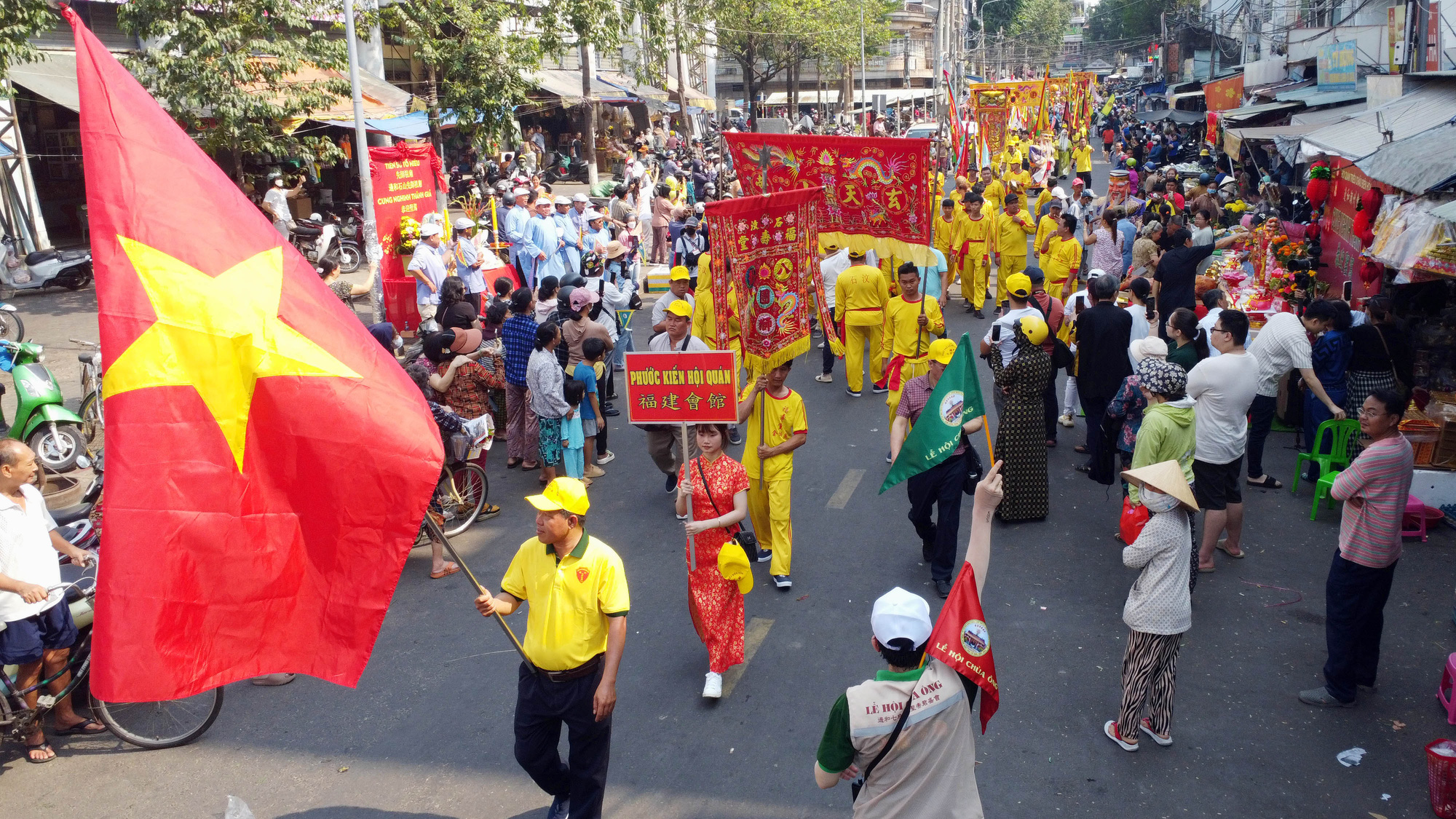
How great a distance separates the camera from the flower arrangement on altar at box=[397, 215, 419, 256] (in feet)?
44.5

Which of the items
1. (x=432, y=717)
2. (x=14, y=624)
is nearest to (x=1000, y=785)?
(x=432, y=717)

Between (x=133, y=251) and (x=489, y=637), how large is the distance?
363 centimetres

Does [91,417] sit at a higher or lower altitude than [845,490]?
higher

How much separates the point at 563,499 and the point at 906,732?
62.6 inches

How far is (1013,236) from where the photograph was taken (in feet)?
46.6

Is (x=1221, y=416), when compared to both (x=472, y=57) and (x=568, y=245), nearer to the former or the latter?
(x=568, y=245)

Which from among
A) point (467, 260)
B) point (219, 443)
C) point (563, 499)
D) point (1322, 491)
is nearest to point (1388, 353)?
point (1322, 491)

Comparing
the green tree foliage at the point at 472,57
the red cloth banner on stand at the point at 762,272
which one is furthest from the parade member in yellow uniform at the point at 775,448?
the green tree foliage at the point at 472,57

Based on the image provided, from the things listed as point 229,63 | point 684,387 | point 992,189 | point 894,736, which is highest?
point 229,63

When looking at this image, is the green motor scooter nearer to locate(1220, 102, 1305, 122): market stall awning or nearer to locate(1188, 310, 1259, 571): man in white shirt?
locate(1188, 310, 1259, 571): man in white shirt

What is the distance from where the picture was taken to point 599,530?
8156mm

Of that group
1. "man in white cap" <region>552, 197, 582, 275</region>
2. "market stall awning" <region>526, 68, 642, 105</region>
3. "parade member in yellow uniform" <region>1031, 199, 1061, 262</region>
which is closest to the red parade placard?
"parade member in yellow uniform" <region>1031, 199, 1061, 262</region>

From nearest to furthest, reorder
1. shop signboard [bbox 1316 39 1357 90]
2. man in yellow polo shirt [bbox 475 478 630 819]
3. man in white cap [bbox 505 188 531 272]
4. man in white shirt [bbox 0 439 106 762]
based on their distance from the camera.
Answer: man in yellow polo shirt [bbox 475 478 630 819]
man in white shirt [bbox 0 439 106 762]
man in white cap [bbox 505 188 531 272]
shop signboard [bbox 1316 39 1357 90]

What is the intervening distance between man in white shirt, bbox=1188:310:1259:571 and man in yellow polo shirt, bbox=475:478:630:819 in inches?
164
